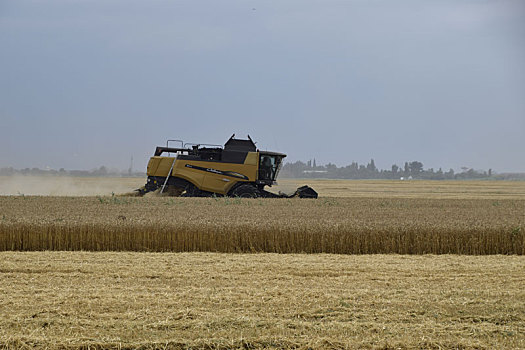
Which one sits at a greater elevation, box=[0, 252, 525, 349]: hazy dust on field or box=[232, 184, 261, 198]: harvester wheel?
box=[232, 184, 261, 198]: harvester wheel

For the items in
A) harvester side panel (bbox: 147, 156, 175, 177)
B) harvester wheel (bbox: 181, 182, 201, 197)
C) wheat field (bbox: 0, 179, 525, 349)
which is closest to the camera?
wheat field (bbox: 0, 179, 525, 349)

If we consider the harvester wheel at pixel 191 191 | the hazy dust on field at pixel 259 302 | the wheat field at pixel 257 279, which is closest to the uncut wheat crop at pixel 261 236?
the wheat field at pixel 257 279

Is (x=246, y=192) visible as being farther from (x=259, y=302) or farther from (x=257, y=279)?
(x=259, y=302)

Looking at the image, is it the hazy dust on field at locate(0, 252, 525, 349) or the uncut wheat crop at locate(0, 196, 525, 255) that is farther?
the uncut wheat crop at locate(0, 196, 525, 255)

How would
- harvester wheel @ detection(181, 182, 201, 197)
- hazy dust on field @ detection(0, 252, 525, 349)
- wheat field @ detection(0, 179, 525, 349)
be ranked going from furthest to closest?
1. harvester wheel @ detection(181, 182, 201, 197)
2. wheat field @ detection(0, 179, 525, 349)
3. hazy dust on field @ detection(0, 252, 525, 349)

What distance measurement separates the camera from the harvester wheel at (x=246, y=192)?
23294mm

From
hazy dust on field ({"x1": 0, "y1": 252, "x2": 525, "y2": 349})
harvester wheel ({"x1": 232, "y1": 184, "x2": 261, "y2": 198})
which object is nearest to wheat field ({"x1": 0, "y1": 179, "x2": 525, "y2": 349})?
hazy dust on field ({"x1": 0, "y1": 252, "x2": 525, "y2": 349})

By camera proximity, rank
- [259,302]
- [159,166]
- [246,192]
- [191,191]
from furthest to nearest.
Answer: [159,166]
[191,191]
[246,192]
[259,302]

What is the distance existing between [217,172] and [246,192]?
149 centimetres

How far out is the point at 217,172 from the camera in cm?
2353

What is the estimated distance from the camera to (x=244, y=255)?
1129 centimetres

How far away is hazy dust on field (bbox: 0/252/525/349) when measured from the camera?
5906mm

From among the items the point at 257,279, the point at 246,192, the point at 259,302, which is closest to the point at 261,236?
the point at 257,279

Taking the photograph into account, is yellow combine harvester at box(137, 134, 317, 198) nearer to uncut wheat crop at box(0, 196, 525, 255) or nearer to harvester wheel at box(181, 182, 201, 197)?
harvester wheel at box(181, 182, 201, 197)
